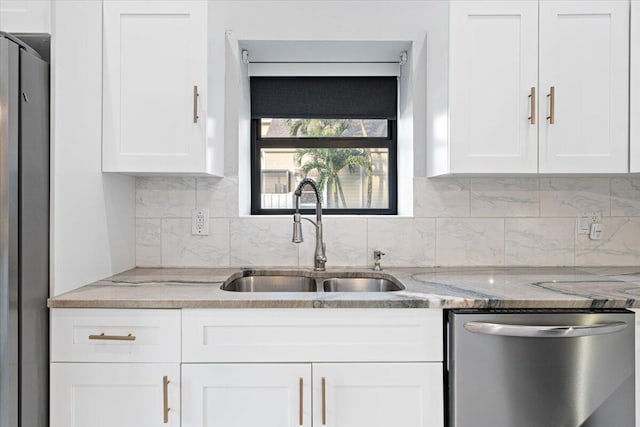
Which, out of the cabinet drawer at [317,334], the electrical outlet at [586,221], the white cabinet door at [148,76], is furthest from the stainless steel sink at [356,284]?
the electrical outlet at [586,221]

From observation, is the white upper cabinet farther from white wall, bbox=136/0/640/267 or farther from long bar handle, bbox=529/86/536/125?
white wall, bbox=136/0/640/267

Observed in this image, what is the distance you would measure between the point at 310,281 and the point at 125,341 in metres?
0.83

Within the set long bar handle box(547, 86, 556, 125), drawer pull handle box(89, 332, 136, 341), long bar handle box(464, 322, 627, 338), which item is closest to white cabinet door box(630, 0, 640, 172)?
long bar handle box(547, 86, 556, 125)

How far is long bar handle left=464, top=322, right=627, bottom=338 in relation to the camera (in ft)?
4.47

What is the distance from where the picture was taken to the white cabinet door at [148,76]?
67.9 inches

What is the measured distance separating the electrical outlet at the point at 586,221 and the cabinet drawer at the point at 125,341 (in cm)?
185

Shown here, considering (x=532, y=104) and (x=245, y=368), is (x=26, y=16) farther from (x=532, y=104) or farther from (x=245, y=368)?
(x=532, y=104)

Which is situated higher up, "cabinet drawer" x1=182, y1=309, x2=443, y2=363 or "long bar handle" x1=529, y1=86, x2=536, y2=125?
"long bar handle" x1=529, y1=86, x2=536, y2=125

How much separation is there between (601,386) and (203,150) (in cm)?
159

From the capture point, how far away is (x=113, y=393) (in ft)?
4.67

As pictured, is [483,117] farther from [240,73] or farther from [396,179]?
[240,73]

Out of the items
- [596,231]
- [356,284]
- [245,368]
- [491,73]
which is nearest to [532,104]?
[491,73]

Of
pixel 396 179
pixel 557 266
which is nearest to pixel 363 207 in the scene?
pixel 396 179

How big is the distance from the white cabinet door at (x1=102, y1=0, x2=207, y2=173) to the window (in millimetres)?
607
